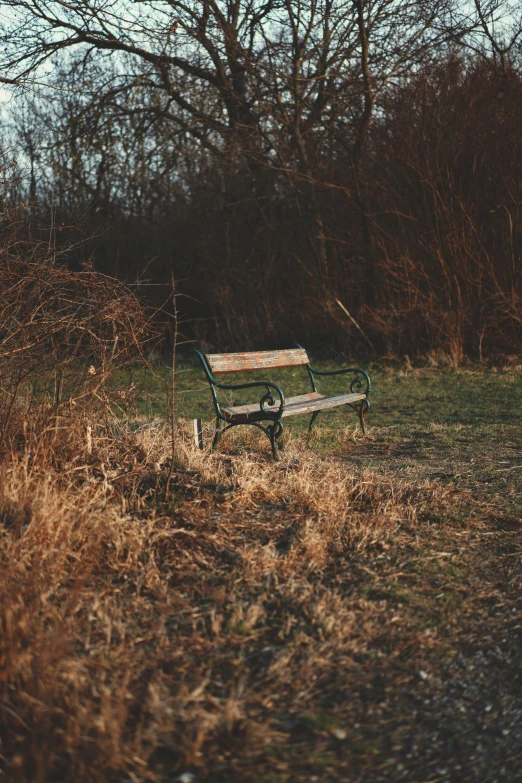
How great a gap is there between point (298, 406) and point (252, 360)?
0.60 metres

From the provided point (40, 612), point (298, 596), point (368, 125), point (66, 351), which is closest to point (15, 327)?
point (66, 351)

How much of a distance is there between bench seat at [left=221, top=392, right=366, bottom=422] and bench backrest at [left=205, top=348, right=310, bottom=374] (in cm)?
34

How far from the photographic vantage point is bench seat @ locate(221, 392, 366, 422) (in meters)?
6.28

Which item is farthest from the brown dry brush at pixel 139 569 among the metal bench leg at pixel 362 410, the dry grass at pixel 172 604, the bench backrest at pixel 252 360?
the metal bench leg at pixel 362 410

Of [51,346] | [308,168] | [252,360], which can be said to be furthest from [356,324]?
[51,346]

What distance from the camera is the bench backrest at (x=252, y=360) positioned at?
6.50 metres

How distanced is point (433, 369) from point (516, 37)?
20.5 feet

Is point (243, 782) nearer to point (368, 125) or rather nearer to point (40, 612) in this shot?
point (40, 612)

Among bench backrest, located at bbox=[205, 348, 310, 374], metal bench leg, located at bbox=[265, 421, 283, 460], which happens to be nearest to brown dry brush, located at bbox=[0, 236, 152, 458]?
bench backrest, located at bbox=[205, 348, 310, 374]

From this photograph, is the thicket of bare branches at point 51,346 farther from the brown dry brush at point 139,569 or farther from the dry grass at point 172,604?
the dry grass at point 172,604

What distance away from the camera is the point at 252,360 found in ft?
22.8

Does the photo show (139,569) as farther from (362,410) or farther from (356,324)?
(356,324)

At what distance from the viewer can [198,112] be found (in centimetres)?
1537

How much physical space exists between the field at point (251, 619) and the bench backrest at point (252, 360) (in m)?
0.95
